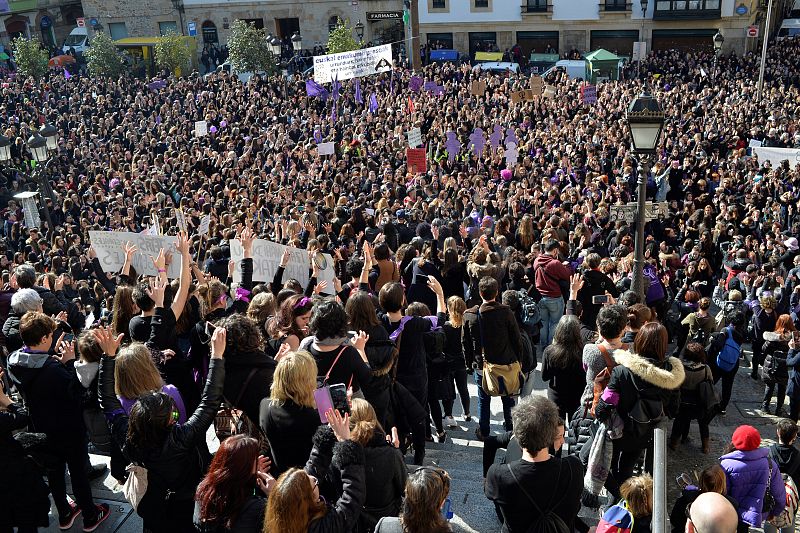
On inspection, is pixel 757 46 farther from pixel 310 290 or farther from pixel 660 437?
pixel 660 437

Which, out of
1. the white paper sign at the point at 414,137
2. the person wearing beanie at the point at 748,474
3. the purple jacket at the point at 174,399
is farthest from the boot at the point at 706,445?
the white paper sign at the point at 414,137

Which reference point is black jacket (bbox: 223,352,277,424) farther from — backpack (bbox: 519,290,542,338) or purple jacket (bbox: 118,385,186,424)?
backpack (bbox: 519,290,542,338)

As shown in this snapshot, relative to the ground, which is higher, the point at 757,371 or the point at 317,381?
the point at 317,381

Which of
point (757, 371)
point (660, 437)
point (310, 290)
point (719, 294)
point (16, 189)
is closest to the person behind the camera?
point (660, 437)

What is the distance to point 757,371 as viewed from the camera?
7934mm

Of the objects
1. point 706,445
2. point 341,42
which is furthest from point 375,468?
point 341,42

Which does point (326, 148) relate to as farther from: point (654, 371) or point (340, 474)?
point (340, 474)

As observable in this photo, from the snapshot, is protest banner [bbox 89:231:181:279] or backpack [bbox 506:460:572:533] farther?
protest banner [bbox 89:231:181:279]

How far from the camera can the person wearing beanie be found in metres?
4.45

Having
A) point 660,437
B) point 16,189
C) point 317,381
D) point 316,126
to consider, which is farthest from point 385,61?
point 660,437

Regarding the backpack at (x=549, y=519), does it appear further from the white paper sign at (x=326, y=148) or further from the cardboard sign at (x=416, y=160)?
the white paper sign at (x=326, y=148)

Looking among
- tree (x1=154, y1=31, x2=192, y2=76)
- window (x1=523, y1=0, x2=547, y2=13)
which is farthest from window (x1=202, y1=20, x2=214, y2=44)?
window (x1=523, y1=0, x2=547, y2=13)

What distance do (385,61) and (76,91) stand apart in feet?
40.2

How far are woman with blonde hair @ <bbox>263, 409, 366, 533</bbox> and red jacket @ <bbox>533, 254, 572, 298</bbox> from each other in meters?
4.39
